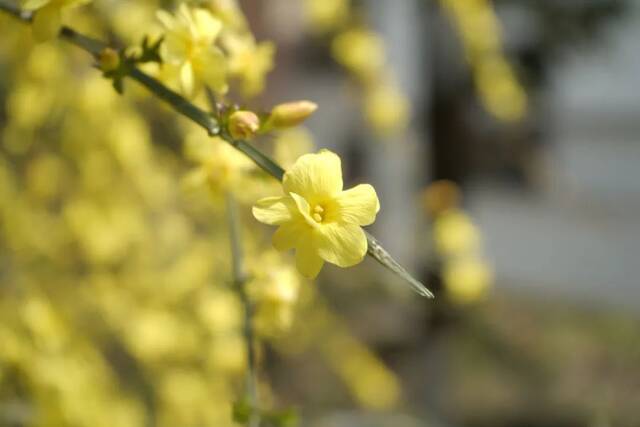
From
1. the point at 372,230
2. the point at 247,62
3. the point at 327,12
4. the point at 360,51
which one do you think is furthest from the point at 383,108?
the point at 372,230

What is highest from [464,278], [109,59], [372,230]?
[372,230]

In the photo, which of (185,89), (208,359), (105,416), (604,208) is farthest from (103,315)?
(604,208)

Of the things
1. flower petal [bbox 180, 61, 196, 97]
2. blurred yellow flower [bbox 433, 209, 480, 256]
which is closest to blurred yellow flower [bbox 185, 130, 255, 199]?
flower petal [bbox 180, 61, 196, 97]

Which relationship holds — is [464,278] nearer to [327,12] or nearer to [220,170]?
[327,12]

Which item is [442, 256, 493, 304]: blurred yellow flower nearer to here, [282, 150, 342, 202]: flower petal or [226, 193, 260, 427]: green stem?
[226, 193, 260, 427]: green stem

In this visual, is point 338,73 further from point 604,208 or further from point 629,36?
point 604,208

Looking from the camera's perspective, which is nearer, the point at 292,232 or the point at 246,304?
the point at 292,232
